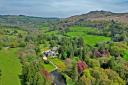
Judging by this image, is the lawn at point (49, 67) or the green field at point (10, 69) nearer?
the green field at point (10, 69)

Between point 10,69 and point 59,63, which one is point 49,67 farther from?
point 10,69

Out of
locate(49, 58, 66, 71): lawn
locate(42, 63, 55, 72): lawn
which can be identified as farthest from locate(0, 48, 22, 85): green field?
locate(49, 58, 66, 71): lawn

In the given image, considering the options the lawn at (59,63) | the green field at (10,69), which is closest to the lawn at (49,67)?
the lawn at (59,63)

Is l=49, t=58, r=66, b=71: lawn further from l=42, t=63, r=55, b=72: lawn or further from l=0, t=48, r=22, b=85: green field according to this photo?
l=0, t=48, r=22, b=85: green field

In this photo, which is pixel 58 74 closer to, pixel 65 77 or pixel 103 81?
pixel 65 77

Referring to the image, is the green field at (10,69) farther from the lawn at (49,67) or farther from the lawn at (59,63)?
the lawn at (59,63)

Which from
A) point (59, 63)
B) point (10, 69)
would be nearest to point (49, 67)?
point (59, 63)

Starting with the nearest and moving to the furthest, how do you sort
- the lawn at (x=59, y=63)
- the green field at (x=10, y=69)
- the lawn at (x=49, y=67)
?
the green field at (x=10, y=69), the lawn at (x=49, y=67), the lawn at (x=59, y=63)

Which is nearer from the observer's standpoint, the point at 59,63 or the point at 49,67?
the point at 49,67

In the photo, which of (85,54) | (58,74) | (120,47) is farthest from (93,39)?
(58,74)
